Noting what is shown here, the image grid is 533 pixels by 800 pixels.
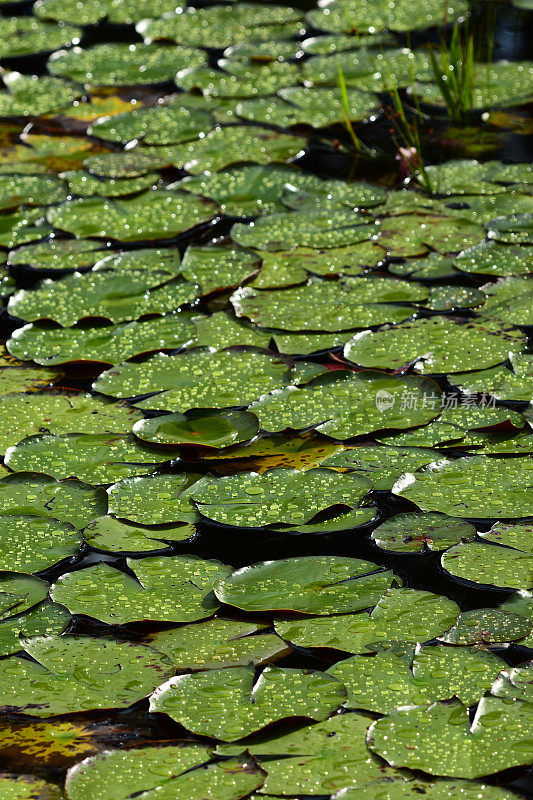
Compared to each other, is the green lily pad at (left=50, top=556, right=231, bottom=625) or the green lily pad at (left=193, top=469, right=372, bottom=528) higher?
the green lily pad at (left=193, top=469, right=372, bottom=528)

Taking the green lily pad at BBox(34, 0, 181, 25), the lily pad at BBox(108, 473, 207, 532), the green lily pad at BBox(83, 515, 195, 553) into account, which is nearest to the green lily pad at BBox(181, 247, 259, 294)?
the lily pad at BBox(108, 473, 207, 532)

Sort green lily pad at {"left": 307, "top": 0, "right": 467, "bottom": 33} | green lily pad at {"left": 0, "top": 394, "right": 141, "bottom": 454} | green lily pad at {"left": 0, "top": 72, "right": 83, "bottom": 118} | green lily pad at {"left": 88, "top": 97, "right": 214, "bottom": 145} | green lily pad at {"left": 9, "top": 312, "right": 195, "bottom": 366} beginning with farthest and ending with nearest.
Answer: green lily pad at {"left": 307, "top": 0, "right": 467, "bottom": 33} < green lily pad at {"left": 0, "top": 72, "right": 83, "bottom": 118} < green lily pad at {"left": 88, "top": 97, "right": 214, "bottom": 145} < green lily pad at {"left": 9, "top": 312, "right": 195, "bottom": 366} < green lily pad at {"left": 0, "top": 394, "right": 141, "bottom": 454}

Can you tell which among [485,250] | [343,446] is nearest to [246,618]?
[343,446]

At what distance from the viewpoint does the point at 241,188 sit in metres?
3.14

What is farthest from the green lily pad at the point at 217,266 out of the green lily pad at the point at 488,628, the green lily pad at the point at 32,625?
the green lily pad at the point at 488,628

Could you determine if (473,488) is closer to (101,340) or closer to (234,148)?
(101,340)

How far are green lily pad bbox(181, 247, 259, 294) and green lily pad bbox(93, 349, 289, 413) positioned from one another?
0.35 m

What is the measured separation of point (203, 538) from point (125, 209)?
1505 mm

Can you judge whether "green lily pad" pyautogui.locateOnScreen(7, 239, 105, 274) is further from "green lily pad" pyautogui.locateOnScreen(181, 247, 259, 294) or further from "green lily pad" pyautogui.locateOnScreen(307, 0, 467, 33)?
"green lily pad" pyautogui.locateOnScreen(307, 0, 467, 33)

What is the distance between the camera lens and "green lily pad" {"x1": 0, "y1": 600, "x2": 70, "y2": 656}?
1.67 meters

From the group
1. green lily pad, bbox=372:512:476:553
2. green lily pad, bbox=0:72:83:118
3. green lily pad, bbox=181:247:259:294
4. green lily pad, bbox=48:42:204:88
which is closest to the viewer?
green lily pad, bbox=372:512:476:553

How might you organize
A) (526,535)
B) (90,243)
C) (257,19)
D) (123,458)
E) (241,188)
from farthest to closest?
(257,19)
(241,188)
(90,243)
(123,458)
(526,535)

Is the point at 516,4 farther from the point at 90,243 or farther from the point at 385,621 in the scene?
the point at 385,621

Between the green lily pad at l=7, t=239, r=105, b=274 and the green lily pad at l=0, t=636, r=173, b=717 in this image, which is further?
the green lily pad at l=7, t=239, r=105, b=274
